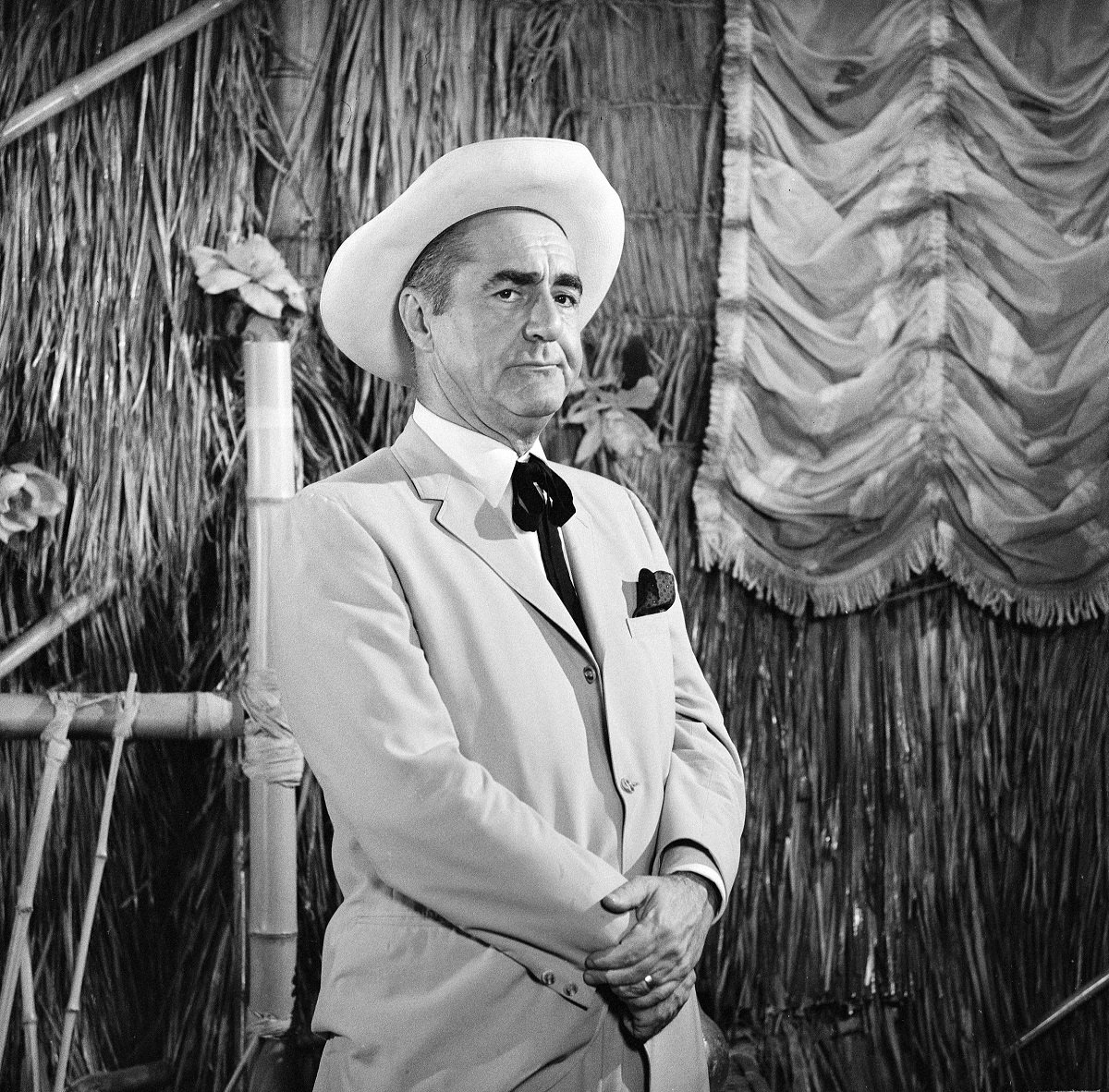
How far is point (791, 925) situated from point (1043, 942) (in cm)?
56

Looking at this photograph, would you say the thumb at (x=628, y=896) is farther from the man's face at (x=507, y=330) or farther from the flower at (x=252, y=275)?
the flower at (x=252, y=275)

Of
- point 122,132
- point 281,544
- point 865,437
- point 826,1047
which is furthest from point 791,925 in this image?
point 122,132

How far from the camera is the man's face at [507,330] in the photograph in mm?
1778

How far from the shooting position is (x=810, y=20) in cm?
300

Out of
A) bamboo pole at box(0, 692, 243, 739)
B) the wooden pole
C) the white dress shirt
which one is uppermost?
the wooden pole

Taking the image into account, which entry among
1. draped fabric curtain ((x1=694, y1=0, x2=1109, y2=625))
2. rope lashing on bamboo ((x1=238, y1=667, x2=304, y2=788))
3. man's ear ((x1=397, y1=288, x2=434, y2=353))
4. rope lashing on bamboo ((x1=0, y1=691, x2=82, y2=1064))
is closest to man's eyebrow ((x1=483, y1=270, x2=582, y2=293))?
man's ear ((x1=397, y1=288, x2=434, y2=353))

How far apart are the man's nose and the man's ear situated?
153mm

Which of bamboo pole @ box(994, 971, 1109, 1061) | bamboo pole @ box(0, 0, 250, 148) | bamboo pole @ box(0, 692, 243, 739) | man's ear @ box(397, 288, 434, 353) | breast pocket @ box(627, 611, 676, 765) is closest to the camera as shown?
breast pocket @ box(627, 611, 676, 765)

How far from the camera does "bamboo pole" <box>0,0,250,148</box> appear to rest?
264 cm

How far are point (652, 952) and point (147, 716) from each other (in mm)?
1395

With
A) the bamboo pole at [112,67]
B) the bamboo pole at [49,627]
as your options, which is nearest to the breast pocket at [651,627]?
the bamboo pole at [49,627]

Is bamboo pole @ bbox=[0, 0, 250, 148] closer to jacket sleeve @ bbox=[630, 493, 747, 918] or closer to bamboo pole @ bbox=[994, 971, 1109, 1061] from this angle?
jacket sleeve @ bbox=[630, 493, 747, 918]

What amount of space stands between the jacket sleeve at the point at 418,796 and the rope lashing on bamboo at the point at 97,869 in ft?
3.53

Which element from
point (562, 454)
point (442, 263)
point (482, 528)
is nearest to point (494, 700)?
point (482, 528)
